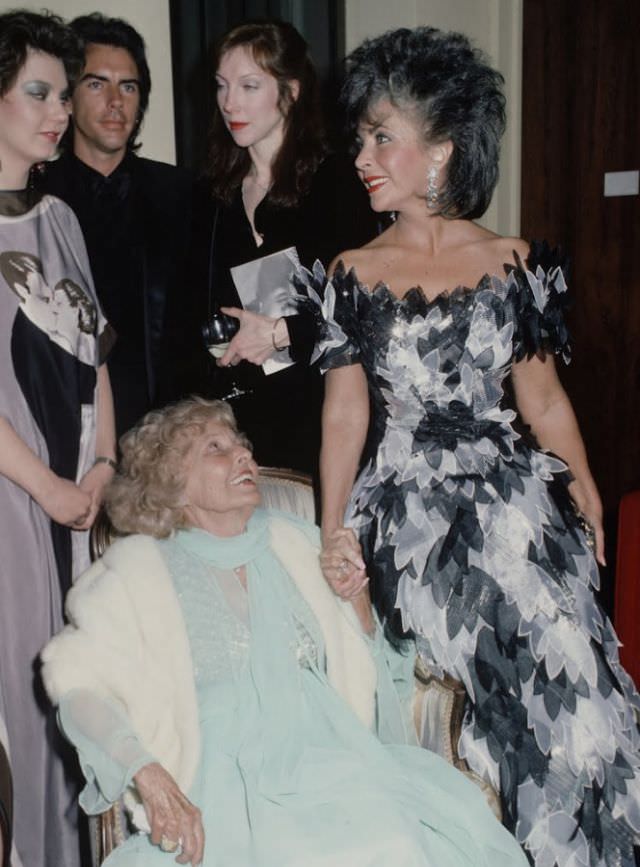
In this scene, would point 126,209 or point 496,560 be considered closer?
point 496,560

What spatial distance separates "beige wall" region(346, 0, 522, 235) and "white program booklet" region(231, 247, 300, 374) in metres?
1.23

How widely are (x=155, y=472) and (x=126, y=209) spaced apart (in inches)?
25.0

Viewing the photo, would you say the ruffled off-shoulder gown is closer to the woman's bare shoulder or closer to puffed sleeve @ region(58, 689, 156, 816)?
the woman's bare shoulder

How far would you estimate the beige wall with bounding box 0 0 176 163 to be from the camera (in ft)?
8.43

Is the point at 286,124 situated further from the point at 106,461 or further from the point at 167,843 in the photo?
the point at 167,843

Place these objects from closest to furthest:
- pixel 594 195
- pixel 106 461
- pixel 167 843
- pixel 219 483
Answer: pixel 167 843, pixel 219 483, pixel 106 461, pixel 594 195

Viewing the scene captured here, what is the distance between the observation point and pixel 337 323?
212 centimetres

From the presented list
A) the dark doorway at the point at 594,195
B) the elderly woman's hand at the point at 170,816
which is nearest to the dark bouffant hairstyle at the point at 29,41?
the elderly woman's hand at the point at 170,816

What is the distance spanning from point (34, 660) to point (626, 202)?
2.40 m

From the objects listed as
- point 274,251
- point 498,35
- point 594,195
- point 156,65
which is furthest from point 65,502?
point 498,35

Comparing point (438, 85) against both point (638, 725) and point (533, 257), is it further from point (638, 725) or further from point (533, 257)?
point (638, 725)

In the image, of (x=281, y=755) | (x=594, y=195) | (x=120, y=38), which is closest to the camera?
(x=281, y=755)

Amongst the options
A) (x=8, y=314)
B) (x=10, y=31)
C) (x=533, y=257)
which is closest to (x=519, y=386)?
(x=533, y=257)

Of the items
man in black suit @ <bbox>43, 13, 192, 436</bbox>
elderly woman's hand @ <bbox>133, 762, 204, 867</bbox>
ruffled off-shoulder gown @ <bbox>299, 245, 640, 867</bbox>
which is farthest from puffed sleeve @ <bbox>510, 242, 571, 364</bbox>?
elderly woman's hand @ <bbox>133, 762, 204, 867</bbox>
